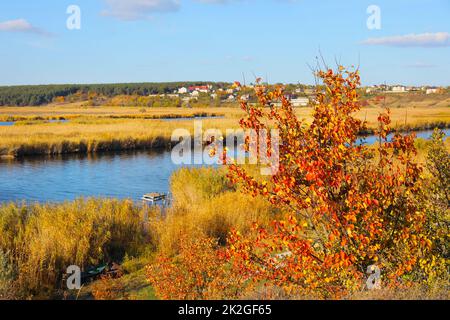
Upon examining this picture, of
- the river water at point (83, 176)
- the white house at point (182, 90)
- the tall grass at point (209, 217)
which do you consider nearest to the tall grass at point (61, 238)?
the tall grass at point (209, 217)

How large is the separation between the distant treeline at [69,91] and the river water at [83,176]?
10319 centimetres

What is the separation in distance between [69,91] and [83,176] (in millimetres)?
130945

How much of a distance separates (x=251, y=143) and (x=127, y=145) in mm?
34851

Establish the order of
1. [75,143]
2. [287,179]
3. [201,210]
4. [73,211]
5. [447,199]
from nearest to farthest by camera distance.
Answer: [287,179]
[447,199]
[73,211]
[201,210]
[75,143]

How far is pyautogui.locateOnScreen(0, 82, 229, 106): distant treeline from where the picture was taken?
441 ft

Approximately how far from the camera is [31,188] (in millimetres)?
22000

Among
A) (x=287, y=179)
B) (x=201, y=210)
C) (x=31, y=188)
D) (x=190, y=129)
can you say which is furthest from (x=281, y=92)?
(x=190, y=129)

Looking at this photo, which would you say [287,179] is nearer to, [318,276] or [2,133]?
[318,276]

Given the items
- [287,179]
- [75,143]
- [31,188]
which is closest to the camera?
[287,179]

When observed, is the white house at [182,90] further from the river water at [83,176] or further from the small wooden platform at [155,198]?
the small wooden platform at [155,198]

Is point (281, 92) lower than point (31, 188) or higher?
higher

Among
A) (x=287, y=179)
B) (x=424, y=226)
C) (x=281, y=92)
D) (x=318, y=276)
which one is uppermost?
(x=281, y=92)

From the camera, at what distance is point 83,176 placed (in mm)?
25328

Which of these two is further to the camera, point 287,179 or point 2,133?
point 2,133
